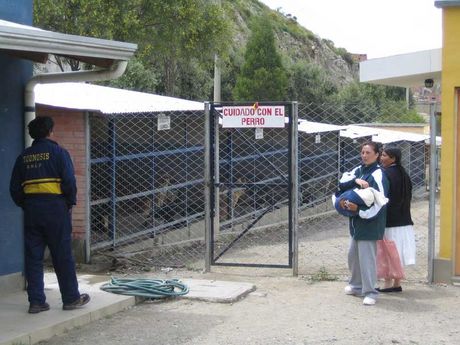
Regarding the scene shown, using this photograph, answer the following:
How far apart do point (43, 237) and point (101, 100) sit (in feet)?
13.3

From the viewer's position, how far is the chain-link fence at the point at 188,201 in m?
9.95

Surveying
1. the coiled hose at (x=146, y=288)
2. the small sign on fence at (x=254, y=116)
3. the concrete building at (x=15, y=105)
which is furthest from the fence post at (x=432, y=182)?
the concrete building at (x=15, y=105)

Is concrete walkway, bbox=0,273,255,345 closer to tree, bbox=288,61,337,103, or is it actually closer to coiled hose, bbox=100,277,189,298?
coiled hose, bbox=100,277,189,298

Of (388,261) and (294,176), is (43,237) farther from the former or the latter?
(388,261)

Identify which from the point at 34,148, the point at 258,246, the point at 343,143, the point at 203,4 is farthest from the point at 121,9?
the point at 34,148

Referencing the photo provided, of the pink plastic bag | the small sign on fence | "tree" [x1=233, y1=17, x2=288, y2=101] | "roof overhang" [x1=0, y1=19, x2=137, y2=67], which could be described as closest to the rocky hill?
"tree" [x1=233, y1=17, x2=288, y2=101]

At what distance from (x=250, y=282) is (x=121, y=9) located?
1003 cm

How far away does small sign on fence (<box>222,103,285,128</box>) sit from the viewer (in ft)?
27.8

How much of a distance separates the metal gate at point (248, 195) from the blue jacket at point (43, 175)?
2.66 metres

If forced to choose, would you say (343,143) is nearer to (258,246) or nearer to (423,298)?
(258,246)

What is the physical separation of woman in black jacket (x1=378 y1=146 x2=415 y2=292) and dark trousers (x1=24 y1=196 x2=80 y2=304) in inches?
134

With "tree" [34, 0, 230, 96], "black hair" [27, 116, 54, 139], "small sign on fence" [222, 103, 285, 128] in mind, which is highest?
"tree" [34, 0, 230, 96]

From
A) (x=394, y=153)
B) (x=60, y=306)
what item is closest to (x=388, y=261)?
(x=394, y=153)

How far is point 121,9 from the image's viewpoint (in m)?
16.6
